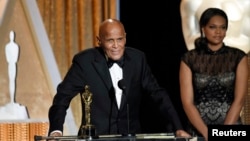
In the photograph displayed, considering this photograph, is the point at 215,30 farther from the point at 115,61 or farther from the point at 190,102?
the point at 115,61

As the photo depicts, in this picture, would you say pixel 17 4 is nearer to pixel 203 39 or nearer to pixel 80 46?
pixel 80 46

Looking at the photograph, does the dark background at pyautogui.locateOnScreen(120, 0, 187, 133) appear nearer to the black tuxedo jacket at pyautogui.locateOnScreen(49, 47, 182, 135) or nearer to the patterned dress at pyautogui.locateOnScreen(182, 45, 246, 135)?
the patterned dress at pyautogui.locateOnScreen(182, 45, 246, 135)

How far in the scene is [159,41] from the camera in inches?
201

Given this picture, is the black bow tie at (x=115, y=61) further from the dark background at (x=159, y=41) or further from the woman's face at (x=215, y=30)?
the dark background at (x=159, y=41)

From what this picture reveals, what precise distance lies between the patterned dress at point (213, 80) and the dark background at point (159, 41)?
1.28 metres

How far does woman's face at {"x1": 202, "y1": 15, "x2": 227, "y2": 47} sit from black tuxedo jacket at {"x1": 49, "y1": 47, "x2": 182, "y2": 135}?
0.60 metres

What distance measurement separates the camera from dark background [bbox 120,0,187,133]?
16.7ft

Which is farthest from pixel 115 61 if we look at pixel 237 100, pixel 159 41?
pixel 159 41

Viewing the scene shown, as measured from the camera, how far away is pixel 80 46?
529 centimetres

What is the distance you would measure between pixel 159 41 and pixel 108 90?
6.48 ft

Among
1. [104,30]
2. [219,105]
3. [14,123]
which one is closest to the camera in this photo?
[104,30]

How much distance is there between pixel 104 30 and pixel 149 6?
2080 millimetres

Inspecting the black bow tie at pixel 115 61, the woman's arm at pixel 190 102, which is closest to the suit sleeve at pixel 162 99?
the black bow tie at pixel 115 61

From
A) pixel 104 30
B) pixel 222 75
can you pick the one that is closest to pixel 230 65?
pixel 222 75
